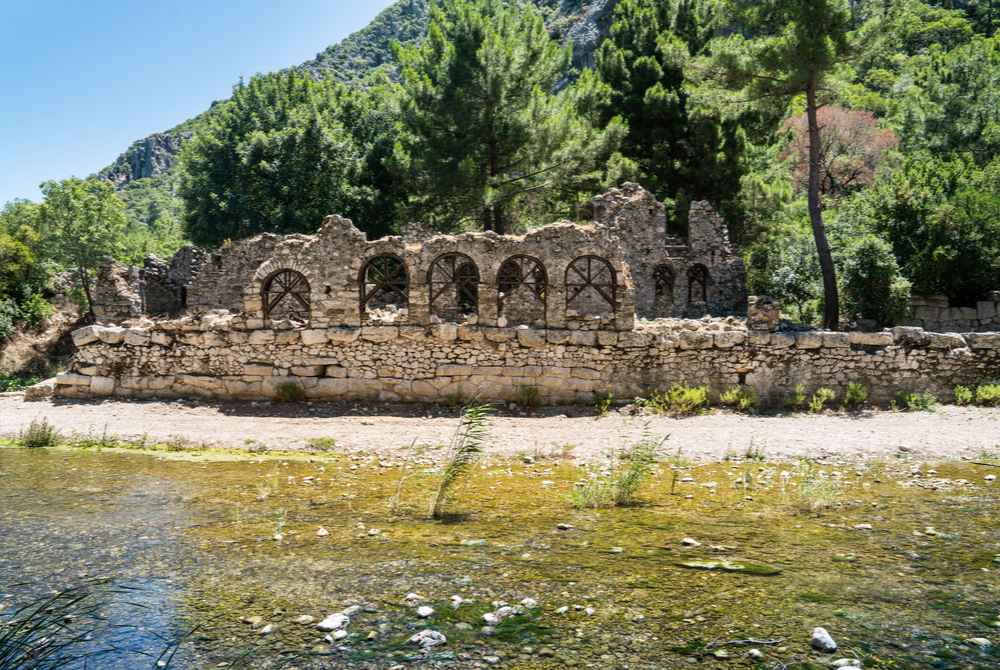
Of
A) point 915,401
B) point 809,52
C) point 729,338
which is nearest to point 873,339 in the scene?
point 915,401

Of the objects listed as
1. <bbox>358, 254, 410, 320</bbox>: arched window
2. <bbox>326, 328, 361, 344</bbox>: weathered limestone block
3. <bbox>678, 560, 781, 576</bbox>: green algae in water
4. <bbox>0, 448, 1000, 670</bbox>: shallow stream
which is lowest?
<bbox>0, 448, 1000, 670</bbox>: shallow stream

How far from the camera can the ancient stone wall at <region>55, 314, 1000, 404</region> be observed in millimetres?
11938

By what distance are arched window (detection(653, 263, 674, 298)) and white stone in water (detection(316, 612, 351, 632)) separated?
55.0 ft

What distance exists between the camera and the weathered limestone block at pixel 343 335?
12.6 m

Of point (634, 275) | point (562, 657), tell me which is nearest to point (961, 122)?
point (634, 275)

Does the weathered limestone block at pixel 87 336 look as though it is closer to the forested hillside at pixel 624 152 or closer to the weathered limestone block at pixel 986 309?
the forested hillside at pixel 624 152

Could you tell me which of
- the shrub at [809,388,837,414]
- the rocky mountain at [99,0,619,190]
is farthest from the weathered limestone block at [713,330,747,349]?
the rocky mountain at [99,0,619,190]

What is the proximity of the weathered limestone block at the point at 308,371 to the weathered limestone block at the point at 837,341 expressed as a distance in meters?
10.4

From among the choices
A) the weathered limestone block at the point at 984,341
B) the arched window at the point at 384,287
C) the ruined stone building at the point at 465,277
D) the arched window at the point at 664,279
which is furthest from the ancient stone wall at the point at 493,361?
the arched window at the point at 664,279

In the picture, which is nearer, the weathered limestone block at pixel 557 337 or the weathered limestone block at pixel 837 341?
the weathered limestone block at pixel 837 341

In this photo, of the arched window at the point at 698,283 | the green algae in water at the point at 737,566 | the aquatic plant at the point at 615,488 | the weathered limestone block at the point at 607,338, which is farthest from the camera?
the arched window at the point at 698,283

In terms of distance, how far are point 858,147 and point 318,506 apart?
32218mm

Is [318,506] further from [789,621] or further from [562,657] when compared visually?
[789,621]

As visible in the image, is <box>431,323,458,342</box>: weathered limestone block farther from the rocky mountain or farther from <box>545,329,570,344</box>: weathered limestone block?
the rocky mountain
